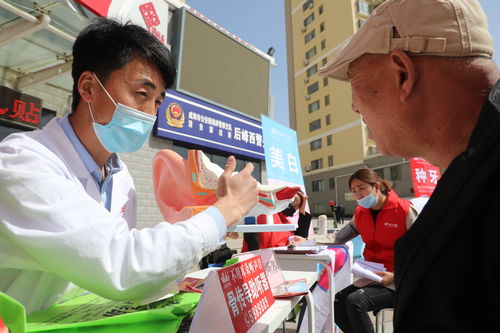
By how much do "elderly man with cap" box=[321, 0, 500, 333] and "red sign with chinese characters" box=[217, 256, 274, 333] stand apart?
46 centimetres

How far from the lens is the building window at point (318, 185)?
25.9 metres

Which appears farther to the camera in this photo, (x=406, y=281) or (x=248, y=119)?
(x=248, y=119)

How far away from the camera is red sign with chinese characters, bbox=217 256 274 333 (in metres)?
0.92

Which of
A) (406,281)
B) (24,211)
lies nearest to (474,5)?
(406,281)

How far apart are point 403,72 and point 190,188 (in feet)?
2.80

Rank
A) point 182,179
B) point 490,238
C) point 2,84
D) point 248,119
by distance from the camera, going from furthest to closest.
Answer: point 248,119 < point 2,84 < point 182,179 < point 490,238

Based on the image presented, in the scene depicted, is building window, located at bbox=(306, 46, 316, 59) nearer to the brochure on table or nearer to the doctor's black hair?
the doctor's black hair

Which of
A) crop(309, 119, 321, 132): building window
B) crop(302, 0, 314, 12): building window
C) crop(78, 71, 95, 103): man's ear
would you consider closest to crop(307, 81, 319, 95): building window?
crop(309, 119, 321, 132): building window

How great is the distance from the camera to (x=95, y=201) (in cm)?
87

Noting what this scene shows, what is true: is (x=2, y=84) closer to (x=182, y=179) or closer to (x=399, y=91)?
(x=182, y=179)

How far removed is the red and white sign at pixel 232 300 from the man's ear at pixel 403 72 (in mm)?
799

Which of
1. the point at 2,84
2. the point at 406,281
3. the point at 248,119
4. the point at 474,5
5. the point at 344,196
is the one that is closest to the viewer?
the point at 406,281

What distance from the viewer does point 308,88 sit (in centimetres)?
2767

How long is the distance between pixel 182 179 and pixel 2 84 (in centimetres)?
470
